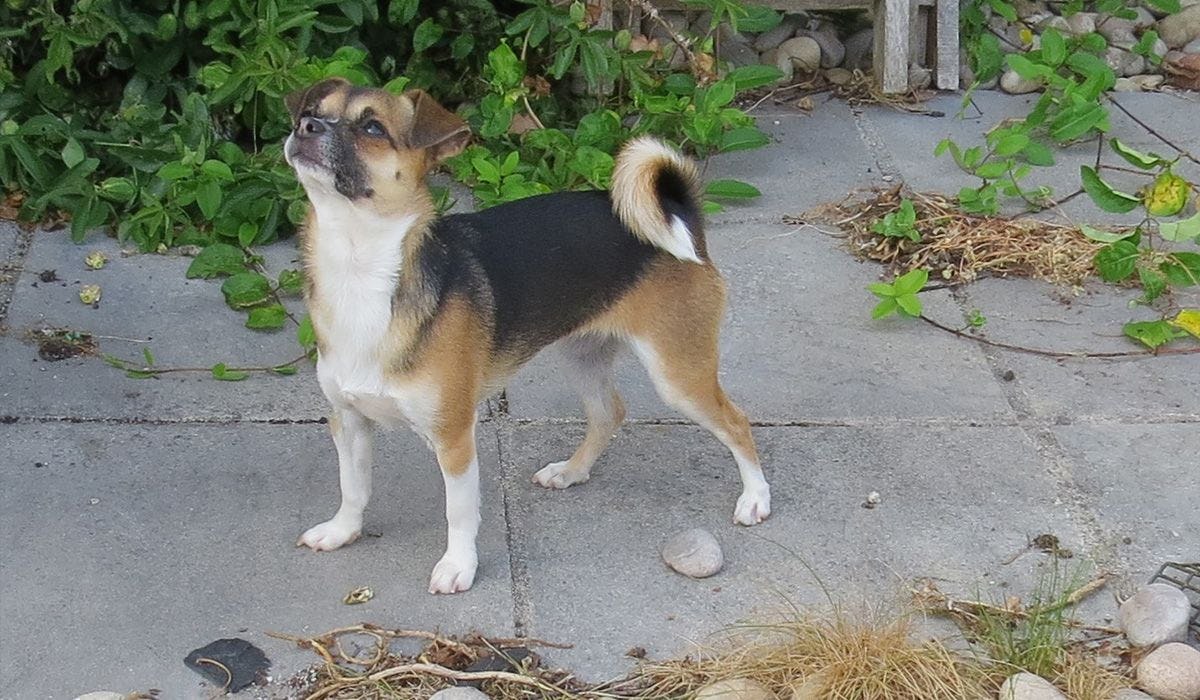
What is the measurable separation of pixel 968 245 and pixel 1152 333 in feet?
2.80

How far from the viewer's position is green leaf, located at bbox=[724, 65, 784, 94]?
20.6 ft

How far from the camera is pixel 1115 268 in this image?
543 cm

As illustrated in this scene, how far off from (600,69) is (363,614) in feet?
9.16

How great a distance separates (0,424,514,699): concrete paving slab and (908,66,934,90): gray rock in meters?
3.42

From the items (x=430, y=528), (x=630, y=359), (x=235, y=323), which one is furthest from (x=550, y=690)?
(x=235, y=323)

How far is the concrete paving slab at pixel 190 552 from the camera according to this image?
365 centimetres

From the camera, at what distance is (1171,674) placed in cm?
354

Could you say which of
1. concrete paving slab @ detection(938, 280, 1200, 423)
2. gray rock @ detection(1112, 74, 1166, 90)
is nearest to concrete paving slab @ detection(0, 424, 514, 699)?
concrete paving slab @ detection(938, 280, 1200, 423)

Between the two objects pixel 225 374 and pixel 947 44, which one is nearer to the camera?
pixel 225 374

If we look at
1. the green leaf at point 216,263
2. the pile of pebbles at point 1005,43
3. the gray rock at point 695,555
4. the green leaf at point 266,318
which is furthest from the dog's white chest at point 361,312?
the pile of pebbles at point 1005,43

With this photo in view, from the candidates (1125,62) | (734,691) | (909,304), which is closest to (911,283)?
(909,304)

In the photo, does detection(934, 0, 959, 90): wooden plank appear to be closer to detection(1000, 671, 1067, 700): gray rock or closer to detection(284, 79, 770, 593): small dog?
detection(284, 79, 770, 593): small dog

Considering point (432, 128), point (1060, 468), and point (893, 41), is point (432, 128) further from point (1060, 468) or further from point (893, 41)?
→ point (893, 41)

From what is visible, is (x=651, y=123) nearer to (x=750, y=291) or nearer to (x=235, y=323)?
(x=750, y=291)
